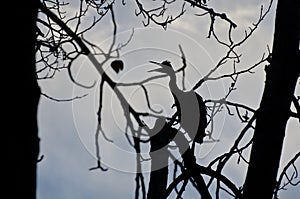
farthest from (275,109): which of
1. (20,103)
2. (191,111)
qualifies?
(191,111)

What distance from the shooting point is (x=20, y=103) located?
1.24 m

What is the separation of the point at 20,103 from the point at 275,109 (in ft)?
4.38

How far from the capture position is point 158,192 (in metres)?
3.94

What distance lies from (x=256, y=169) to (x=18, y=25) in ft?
4.40

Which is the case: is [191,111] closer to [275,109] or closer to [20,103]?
[275,109]

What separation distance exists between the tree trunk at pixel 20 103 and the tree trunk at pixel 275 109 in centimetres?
125

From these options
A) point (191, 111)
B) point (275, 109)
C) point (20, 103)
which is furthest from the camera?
point (191, 111)

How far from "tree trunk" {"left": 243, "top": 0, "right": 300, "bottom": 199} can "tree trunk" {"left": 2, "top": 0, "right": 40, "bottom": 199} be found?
49.2 inches

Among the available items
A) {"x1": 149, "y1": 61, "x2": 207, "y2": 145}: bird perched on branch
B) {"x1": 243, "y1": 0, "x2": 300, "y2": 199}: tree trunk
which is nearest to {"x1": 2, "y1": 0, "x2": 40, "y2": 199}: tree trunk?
{"x1": 243, "y1": 0, "x2": 300, "y2": 199}: tree trunk

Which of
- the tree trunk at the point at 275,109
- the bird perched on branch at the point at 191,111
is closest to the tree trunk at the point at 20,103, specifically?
the tree trunk at the point at 275,109

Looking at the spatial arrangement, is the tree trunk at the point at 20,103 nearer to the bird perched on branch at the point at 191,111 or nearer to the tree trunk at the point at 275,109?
the tree trunk at the point at 275,109

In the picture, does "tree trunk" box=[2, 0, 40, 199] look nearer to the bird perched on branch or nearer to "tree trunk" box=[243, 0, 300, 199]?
"tree trunk" box=[243, 0, 300, 199]

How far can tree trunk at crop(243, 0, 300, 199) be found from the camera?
2299mm

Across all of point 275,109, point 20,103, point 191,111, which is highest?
point 191,111
